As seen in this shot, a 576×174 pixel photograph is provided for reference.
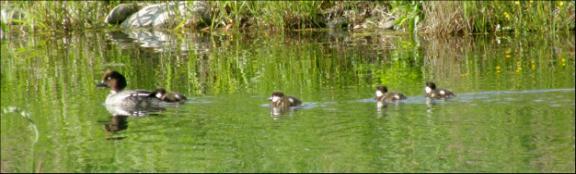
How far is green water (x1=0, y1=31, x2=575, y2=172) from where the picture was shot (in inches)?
336

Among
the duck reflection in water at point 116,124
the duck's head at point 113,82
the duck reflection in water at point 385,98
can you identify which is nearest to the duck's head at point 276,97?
the duck reflection in water at point 385,98

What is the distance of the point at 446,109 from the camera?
10766 millimetres

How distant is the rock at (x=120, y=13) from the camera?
25156 millimetres

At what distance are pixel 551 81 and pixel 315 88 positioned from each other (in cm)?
235

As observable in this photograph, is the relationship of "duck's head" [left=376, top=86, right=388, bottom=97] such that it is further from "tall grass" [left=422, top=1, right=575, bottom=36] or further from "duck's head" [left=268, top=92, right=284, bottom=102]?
"tall grass" [left=422, top=1, right=575, bottom=36]

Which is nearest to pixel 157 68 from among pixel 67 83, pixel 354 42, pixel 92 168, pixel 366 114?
pixel 67 83

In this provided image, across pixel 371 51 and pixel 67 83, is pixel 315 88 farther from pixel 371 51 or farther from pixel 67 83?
pixel 371 51

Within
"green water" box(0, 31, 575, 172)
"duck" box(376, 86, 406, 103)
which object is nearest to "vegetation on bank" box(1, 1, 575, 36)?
"green water" box(0, 31, 575, 172)

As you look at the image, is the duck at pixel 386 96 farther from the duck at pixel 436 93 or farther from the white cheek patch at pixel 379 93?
the duck at pixel 436 93

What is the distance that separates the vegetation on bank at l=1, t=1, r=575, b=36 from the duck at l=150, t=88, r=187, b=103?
7.98 meters

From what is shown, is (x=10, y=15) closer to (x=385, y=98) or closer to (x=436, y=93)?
(x=385, y=98)

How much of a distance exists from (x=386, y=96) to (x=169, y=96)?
2038 millimetres

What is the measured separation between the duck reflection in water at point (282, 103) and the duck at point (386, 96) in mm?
731

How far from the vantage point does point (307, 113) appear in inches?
428
